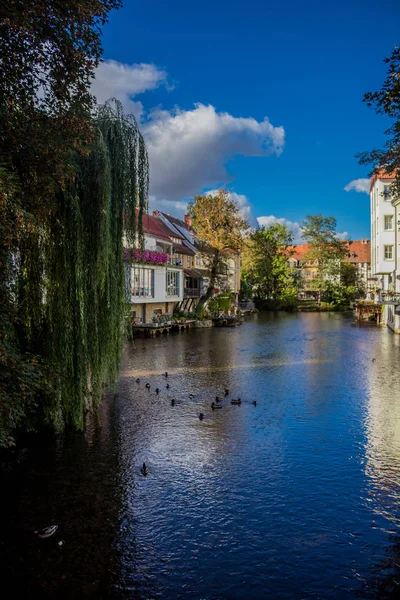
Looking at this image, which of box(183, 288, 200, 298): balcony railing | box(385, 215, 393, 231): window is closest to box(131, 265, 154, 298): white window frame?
box(183, 288, 200, 298): balcony railing

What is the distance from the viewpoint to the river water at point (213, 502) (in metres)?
6.79

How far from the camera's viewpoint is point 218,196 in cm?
4822

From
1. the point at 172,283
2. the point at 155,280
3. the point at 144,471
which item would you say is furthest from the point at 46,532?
the point at 172,283

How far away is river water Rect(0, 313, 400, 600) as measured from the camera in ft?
22.3

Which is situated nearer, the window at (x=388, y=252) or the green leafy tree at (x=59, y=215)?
the green leafy tree at (x=59, y=215)

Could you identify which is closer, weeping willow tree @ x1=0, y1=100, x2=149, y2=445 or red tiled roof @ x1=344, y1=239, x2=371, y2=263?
weeping willow tree @ x1=0, y1=100, x2=149, y2=445

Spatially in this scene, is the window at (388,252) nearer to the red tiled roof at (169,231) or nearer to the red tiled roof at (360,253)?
the red tiled roof at (169,231)

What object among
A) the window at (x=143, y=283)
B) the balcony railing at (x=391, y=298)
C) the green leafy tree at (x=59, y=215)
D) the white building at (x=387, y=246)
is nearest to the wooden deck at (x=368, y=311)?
the white building at (x=387, y=246)

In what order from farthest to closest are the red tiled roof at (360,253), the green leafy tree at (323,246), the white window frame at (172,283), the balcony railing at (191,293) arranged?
the red tiled roof at (360,253) → the green leafy tree at (323,246) → the balcony railing at (191,293) → the white window frame at (172,283)

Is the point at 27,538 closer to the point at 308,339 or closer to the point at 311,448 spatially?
the point at 311,448

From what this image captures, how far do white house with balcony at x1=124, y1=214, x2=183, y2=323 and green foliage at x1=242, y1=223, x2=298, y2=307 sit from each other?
32911mm

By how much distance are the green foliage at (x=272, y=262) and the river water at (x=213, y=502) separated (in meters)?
58.9

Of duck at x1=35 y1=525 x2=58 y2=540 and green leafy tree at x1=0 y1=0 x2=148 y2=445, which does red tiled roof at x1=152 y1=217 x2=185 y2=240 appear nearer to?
green leafy tree at x1=0 y1=0 x2=148 y2=445

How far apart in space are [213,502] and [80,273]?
18.9 feet
